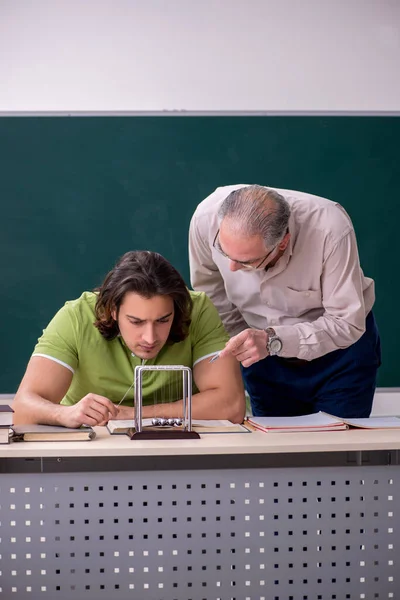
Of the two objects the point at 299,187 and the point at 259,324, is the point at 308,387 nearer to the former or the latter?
the point at 259,324

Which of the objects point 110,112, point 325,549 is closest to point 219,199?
point 325,549

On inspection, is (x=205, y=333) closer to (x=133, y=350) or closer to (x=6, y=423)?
(x=133, y=350)

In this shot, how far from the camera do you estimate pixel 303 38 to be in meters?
4.16

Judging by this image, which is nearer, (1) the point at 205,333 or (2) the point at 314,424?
(2) the point at 314,424

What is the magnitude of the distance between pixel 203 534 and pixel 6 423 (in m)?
0.65

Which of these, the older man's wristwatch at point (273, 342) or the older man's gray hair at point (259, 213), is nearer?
the older man's gray hair at point (259, 213)

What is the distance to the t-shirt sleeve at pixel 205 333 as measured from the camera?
97.7 inches

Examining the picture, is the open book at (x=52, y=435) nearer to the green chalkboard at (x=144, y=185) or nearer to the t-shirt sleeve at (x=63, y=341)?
the t-shirt sleeve at (x=63, y=341)

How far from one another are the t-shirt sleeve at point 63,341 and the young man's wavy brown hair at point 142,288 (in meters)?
0.09

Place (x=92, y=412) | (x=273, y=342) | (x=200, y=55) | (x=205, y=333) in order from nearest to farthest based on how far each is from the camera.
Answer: (x=92, y=412), (x=273, y=342), (x=205, y=333), (x=200, y=55)

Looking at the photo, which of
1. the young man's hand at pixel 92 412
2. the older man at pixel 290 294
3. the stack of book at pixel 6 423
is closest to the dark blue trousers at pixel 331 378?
the older man at pixel 290 294

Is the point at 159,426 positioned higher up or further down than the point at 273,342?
further down

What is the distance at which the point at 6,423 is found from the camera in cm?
210

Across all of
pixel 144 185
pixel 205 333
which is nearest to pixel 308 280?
pixel 205 333
